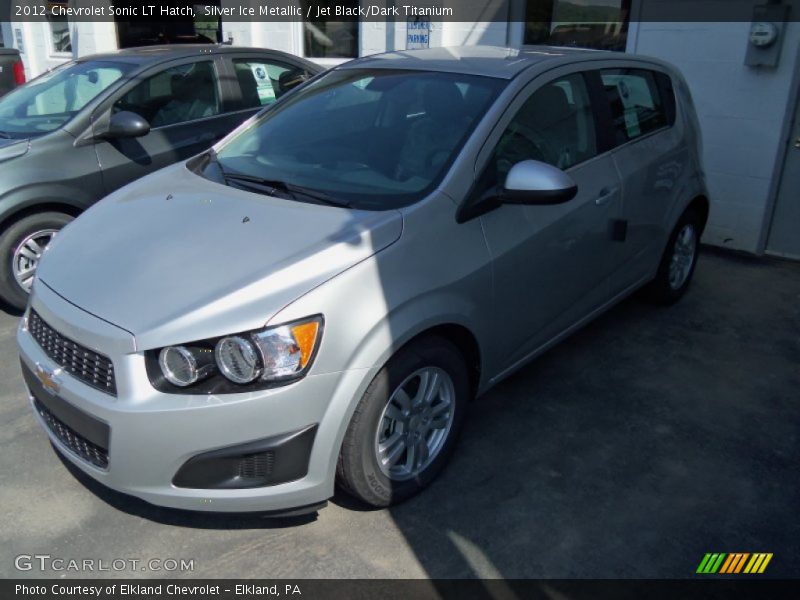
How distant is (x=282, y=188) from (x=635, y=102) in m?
2.29

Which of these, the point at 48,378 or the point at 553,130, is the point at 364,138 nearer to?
the point at 553,130

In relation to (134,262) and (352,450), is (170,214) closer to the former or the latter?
(134,262)

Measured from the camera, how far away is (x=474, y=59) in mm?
3830

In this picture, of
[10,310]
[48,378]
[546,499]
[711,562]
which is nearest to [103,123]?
[10,310]

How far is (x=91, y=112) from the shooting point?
16.9 feet

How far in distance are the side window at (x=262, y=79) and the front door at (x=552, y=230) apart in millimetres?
3053

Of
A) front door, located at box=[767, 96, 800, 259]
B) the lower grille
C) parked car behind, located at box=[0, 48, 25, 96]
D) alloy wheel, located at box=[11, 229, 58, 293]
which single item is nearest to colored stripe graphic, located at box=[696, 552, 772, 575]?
the lower grille

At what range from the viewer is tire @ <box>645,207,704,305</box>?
488cm

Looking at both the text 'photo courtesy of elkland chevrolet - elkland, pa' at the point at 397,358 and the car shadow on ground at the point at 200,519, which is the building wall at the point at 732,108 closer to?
the text 'photo courtesy of elkland chevrolet - elkland, pa' at the point at 397,358

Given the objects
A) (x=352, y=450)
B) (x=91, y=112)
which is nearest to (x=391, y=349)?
(x=352, y=450)

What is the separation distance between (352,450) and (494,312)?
92 cm

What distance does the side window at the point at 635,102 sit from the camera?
4.16m

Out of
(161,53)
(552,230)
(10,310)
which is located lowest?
(10,310)

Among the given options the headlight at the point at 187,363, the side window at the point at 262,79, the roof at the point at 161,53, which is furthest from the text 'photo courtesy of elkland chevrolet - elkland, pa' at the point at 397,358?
the side window at the point at 262,79
